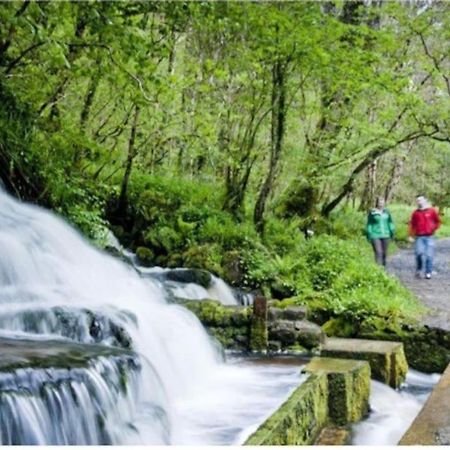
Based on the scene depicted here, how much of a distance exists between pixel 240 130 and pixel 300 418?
8.19m

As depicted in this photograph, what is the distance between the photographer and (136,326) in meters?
5.70

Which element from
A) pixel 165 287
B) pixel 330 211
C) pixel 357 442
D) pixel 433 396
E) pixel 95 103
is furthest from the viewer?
pixel 330 211

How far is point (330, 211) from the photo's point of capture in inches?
563

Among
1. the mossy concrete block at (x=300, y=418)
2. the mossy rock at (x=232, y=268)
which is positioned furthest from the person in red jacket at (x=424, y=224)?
the mossy concrete block at (x=300, y=418)

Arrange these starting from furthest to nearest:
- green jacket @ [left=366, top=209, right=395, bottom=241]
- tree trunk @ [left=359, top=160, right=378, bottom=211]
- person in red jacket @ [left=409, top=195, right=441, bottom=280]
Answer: tree trunk @ [left=359, top=160, right=378, bottom=211], green jacket @ [left=366, top=209, right=395, bottom=241], person in red jacket @ [left=409, top=195, right=441, bottom=280]

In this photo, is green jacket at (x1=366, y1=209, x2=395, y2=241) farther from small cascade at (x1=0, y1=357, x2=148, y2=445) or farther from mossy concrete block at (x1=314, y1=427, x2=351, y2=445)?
small cascade at (x1=0, y1=357, x2=148, y2=445)

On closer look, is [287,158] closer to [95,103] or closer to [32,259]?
[95,103]

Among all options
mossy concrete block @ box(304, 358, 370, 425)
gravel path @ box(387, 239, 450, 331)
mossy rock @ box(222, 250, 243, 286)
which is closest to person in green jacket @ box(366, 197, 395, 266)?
gravel path @ box(387, 239, 450, 331)

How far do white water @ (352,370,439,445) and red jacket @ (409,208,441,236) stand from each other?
10.4 feet

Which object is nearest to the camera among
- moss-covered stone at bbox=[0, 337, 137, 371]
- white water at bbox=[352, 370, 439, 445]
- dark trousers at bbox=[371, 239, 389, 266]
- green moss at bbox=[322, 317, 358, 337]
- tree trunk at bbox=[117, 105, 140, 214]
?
moss-covered stone at bbox=[0, 337, 137, 371]

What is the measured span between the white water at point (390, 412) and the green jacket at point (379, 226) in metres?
3.23

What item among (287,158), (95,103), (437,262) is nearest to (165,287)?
(95,103)

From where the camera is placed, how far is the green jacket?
31.7 ft

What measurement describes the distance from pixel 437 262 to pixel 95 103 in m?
6.87
